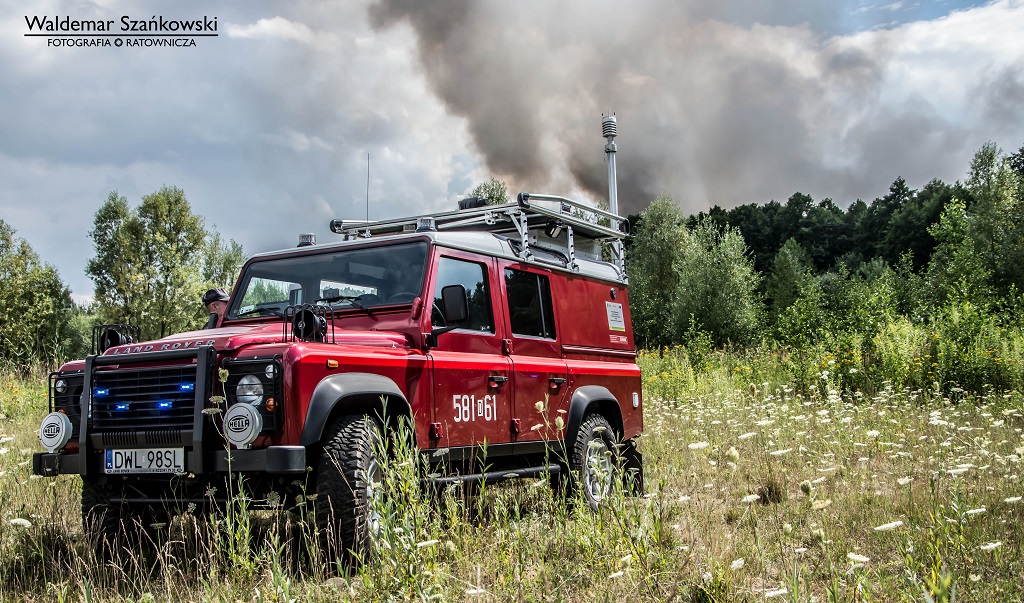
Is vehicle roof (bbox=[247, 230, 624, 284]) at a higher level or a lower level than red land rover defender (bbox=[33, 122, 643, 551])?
higher

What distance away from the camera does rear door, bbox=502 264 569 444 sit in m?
5.97

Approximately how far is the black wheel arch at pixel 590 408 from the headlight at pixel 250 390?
2.81 m

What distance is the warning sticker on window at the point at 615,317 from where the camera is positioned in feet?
25.3

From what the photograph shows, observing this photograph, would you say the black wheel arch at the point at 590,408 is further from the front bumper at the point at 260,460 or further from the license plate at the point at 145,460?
the license plate at the point at 145,460

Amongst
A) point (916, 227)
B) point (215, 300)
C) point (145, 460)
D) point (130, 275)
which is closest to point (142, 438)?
point (145, 460)

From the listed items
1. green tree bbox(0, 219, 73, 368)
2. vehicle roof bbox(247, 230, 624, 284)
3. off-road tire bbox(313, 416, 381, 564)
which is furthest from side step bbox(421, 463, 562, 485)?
green tree bbox(0, 219, 73, 368)

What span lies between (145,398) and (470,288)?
7.93ft

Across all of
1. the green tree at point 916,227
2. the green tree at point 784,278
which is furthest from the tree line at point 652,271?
the green tree at point 916,227

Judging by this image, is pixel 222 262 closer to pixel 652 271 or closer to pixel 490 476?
pixel 652 271

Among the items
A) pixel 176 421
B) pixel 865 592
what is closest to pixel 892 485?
pixel 865 592

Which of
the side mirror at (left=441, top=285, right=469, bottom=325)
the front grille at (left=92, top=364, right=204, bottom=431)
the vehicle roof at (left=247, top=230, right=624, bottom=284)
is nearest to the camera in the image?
the front grille at (left=92, top=364, right=204, bottom=431)

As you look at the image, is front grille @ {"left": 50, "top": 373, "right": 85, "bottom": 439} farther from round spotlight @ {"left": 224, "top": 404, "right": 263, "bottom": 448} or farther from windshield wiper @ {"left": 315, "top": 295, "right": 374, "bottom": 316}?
windshield wiper @ {"left": 315, "top": 295, "right": 374, "bottom": 316}

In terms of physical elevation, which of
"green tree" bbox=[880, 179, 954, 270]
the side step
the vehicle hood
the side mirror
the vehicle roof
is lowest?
the side step

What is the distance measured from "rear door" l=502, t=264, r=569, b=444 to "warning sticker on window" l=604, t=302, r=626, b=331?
1.15 metres
